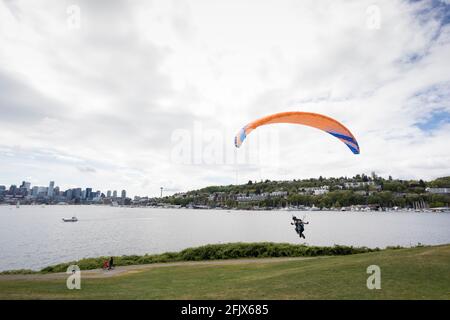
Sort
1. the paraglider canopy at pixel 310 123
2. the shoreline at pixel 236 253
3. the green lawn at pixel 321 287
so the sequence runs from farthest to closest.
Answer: the shoreline at pixel 236 253, the paraglider canopy at pixel 310 123, the green lawn at pixel 321 287

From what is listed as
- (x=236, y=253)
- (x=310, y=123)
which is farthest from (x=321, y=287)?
(x=236, y=253)

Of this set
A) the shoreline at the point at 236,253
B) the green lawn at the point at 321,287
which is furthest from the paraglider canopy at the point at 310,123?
the shoreline at the point at 236,253

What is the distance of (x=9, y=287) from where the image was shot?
19609 mm

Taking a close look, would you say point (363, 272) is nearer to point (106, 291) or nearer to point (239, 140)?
point (239, 140)

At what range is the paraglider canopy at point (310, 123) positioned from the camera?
17047mm

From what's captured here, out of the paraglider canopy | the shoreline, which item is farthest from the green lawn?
the shoreline

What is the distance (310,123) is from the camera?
17969mm

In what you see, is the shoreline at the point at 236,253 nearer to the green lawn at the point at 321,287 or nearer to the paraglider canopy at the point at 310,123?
the green lawn at the point at 321,287

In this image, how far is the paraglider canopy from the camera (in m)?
17.0

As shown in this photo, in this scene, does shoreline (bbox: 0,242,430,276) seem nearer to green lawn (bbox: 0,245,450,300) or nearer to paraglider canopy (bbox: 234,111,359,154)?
green lawn (bbox: 0,245,450,300)

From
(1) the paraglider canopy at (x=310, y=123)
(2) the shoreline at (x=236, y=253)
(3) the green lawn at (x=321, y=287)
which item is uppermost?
(1) the paraglider canopy at (x=310, y=123)

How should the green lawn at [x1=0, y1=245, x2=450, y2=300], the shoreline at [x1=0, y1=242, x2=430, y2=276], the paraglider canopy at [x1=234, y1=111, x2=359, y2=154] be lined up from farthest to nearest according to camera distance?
the shoreline at [x1=0, y1=242, x2=430, y2=276]
the paraglider canopy at [x1=234, y1=111, x2=359, y2=154]
the green lawn at [x1=0, y1=245, x2=450, y2=300]

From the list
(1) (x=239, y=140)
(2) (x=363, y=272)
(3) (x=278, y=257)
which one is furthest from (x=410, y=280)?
(3) (x=278, y=257)
